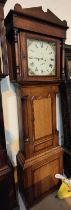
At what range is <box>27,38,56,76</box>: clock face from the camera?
133cm

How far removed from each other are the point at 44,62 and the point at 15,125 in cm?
67

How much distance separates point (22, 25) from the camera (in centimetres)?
121

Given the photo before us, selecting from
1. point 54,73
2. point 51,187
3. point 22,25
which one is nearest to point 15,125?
point 54,73

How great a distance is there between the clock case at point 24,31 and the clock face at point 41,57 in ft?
0.12

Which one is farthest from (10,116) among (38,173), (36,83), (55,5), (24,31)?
(55,5)

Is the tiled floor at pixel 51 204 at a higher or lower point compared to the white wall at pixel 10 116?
lower

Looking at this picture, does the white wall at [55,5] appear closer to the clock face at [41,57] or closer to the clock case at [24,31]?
the clock case at [24,31]

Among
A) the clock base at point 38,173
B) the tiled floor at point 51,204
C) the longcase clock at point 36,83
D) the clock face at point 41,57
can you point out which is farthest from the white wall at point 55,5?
the tiled floor at point 51,204

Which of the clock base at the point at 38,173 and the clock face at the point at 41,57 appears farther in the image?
the clock base at the point at 38,173

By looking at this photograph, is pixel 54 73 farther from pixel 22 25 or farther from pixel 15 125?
pixel 15 125

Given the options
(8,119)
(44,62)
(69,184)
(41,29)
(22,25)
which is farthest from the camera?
(69,184)

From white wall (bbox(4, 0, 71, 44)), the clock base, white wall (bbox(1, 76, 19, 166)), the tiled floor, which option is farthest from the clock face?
the tiled floor

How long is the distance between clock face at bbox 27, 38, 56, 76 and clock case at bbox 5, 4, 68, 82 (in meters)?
0.04

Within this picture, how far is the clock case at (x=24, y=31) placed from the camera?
119 centimetres
